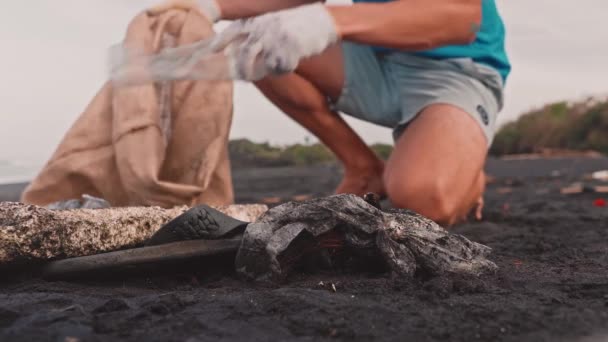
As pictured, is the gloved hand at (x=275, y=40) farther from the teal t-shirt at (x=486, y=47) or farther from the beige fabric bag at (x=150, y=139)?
the teal t-shirt at (x=486, y=47)

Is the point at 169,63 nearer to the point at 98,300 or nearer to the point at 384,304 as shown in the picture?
the point at 98,300

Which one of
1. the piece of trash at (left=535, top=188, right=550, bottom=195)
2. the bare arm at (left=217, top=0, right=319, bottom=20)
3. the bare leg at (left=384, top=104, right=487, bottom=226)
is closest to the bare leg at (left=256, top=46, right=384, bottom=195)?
the bare arm at (left=217, top=0, right=319, bottom=20)

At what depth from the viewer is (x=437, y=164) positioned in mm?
2639

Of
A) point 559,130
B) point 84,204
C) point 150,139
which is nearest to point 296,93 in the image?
point 150,139

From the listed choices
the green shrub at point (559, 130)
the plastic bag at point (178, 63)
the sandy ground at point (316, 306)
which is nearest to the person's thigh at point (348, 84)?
the plastic bag at point (178, 63)

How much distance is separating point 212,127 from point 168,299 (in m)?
1.75

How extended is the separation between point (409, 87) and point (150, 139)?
4.03 feet

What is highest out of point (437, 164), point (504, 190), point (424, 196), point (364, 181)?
point (437, 164)

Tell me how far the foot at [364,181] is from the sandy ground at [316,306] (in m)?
1.56

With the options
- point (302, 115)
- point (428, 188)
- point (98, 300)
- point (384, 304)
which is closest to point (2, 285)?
point (98, 300)

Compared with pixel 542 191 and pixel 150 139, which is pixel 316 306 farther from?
pixel 542 191

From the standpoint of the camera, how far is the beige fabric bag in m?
2.73

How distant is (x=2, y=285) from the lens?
153 centimetres

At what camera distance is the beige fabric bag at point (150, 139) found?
2.73m
